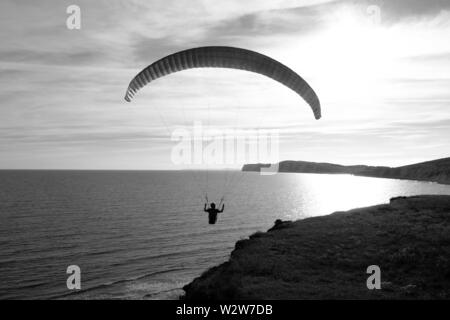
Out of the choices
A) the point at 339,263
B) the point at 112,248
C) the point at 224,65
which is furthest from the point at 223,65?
the point at 112,248

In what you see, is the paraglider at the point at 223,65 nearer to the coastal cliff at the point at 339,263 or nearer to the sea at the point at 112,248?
the coastal cliff at the point at 339,263

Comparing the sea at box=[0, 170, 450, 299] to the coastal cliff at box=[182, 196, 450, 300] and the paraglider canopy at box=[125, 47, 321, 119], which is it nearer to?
the coastal cliff at box=[182, 196, 450, 300]

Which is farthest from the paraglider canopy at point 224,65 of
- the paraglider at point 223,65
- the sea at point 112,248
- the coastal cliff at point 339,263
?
the coastal cliff at point 339,263

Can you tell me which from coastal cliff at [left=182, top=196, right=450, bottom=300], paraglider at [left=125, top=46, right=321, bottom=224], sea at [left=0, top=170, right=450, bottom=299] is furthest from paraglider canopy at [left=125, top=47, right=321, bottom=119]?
coastal cliff at [left=182, top=196, right=450, bottom=300]

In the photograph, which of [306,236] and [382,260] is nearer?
[382,260]
